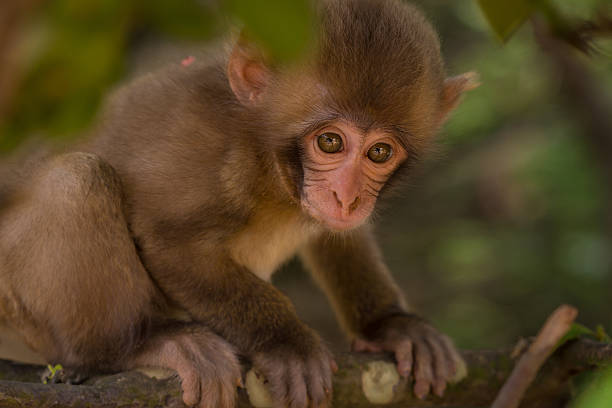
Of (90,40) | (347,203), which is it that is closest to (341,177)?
(347,203)

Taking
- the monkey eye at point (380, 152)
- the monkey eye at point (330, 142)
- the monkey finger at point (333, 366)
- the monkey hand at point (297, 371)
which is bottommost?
the monkey hand at point (297, 371)

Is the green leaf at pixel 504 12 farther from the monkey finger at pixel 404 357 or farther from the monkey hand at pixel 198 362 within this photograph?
the monkey finger at pixel 404 357

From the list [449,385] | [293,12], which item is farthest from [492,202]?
[293,12]

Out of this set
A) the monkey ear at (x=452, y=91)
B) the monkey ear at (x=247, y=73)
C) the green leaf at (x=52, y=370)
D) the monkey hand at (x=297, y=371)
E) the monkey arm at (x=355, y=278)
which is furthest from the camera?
the monkey arm at (x=355, y=278)

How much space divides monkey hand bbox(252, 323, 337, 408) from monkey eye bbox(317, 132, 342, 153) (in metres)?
1.02

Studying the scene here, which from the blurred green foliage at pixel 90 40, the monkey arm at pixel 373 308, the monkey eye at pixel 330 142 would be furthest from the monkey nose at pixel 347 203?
the blurred green foliage at pixel 90 40

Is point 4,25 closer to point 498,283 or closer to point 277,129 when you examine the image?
point 277,129

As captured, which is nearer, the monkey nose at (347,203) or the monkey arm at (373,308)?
the monkey nose at (347,203)

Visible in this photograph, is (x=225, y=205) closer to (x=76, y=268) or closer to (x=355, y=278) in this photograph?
(x=76, y=268)

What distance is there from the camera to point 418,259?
33.9 feet

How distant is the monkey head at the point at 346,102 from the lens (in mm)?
3783

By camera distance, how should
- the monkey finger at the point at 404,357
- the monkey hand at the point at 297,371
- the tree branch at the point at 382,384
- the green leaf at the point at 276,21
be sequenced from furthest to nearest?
1. the monkey finger at the point at 404,357
2. the monkey hand at the point at 297,371
3. the tree branch at the point at 382,384
4. the green leaf at the point at 276,21

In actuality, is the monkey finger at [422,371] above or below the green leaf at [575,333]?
below

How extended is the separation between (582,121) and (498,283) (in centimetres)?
238
